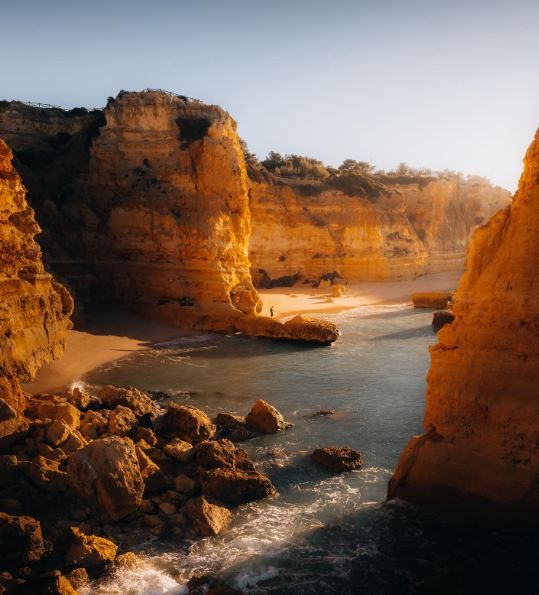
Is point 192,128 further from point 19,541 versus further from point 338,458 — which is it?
point 19,541

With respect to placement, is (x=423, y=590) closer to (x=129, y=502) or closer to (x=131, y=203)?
(x=129, y=502)

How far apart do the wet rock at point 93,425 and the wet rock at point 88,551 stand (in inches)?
129

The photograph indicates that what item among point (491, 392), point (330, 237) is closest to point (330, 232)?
point (330, 237)

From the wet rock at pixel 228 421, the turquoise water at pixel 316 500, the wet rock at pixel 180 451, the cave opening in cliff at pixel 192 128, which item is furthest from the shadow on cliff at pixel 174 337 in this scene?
the wet rock at pixel 180 451

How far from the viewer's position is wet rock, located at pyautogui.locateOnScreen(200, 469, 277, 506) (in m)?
8.66

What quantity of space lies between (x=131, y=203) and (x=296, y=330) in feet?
33.0

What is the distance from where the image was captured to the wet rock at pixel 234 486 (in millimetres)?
8656

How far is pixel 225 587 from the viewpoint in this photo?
6.53 metres

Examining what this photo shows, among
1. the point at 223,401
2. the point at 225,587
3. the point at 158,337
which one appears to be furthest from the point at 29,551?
the point at 158,337

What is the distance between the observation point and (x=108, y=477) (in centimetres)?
777

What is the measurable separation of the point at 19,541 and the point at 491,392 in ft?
21.8

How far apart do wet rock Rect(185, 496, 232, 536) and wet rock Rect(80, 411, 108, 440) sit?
3.02 m

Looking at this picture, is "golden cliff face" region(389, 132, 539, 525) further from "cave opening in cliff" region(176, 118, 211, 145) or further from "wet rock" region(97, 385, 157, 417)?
"cave opening in cliff" region(176, 118, 211, 145)

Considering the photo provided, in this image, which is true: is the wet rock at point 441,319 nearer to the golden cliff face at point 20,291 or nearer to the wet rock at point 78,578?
the golden cliff face at point 20,291
